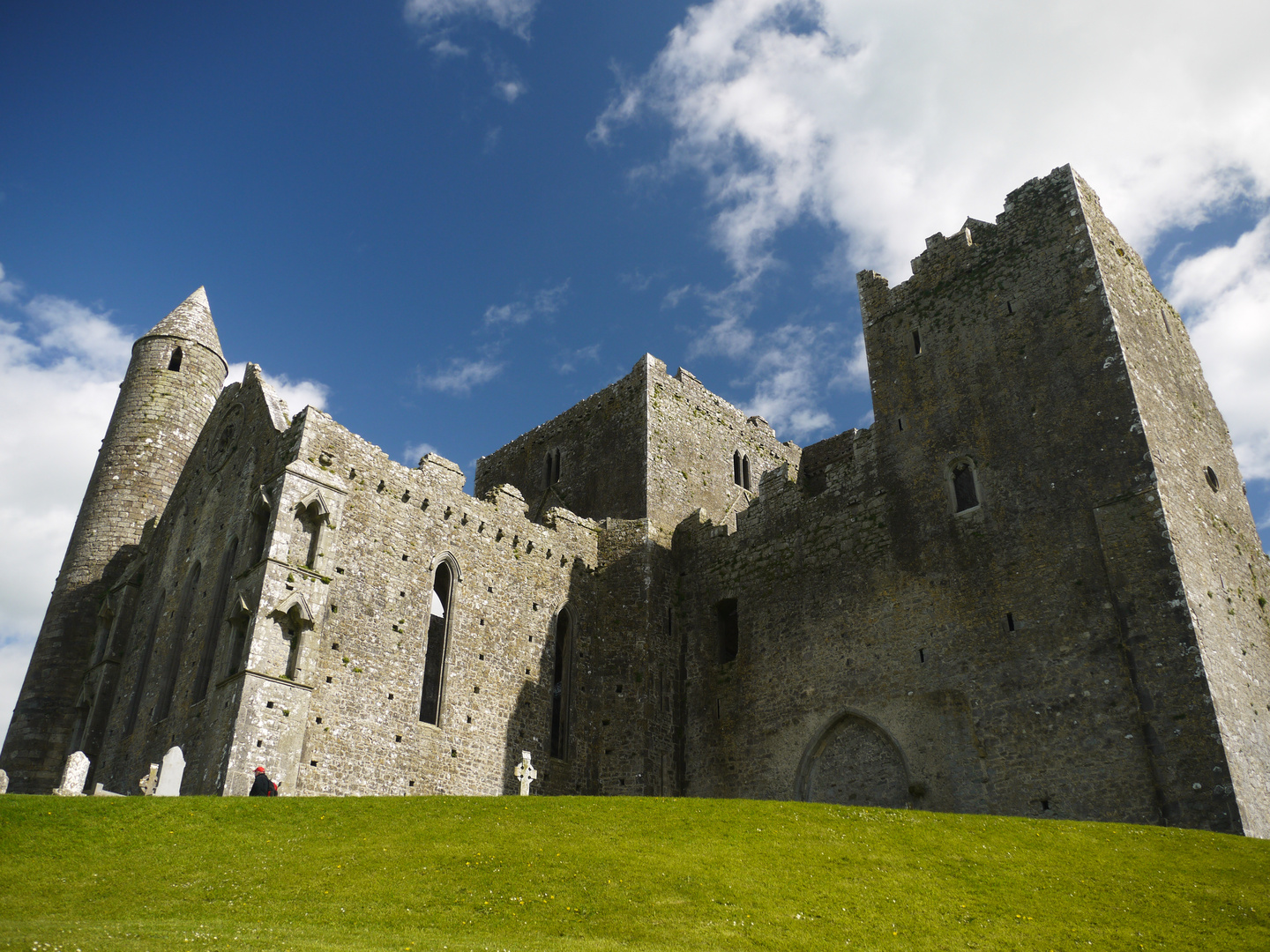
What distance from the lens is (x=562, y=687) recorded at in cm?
2470

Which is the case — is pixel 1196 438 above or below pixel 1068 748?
above

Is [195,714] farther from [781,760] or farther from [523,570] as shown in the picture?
[781,760]

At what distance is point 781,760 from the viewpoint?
72.8ft

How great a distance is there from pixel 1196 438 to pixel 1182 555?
4.74 m

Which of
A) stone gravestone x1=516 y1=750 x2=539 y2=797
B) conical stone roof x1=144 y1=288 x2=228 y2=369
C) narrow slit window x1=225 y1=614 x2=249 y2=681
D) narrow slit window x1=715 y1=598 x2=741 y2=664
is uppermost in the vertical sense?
conical stone roof x1=144 y1=288 x2=228 y2=369

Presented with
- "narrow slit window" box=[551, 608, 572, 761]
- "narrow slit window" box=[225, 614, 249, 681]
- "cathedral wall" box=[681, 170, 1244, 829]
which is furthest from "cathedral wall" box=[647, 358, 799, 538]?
"narrow slit window" box=[225, 614, 249, 681]

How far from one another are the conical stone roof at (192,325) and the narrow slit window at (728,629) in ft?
64.7

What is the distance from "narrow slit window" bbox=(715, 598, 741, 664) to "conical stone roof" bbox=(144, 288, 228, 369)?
1973 cm

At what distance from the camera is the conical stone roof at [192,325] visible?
32469 millimetres

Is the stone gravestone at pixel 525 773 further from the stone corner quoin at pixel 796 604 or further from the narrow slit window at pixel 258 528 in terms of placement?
the narrow slit window at pixel 258 528

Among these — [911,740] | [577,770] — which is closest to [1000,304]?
[911,740]

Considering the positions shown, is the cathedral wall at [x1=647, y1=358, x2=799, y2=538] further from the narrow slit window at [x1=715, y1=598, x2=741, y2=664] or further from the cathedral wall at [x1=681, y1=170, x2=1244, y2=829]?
the narrow slit window at [x1=715, y1=598, x2=741, y2=664]

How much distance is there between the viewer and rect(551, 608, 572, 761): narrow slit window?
78.6 ft

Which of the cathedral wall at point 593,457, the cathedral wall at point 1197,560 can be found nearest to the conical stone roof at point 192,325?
the cathedral wall at point 593,457
